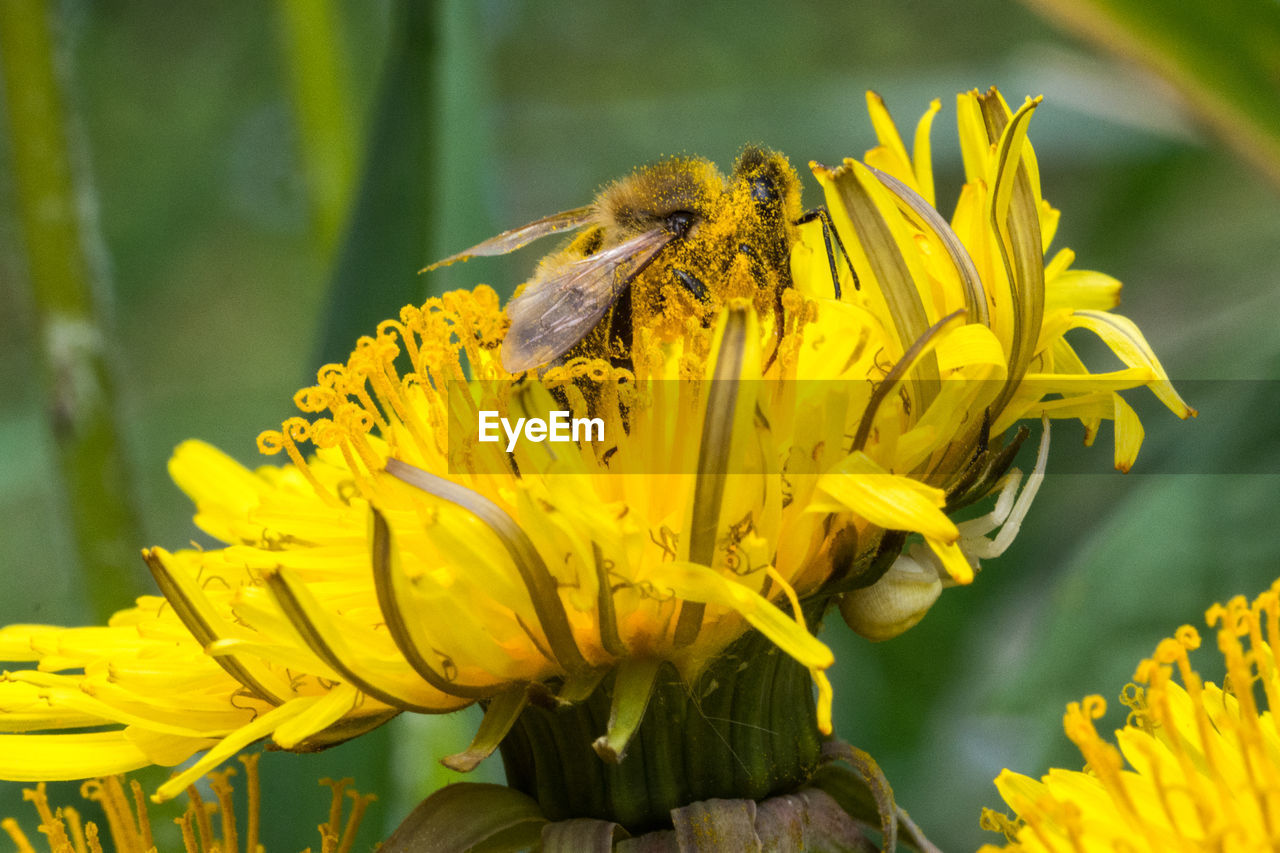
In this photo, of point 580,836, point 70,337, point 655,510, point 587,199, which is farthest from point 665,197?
point 587,199

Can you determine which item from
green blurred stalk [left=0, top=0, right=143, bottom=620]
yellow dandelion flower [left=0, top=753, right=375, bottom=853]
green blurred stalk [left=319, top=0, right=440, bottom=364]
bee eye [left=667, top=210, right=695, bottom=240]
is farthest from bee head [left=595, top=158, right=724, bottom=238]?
green blurred stalk [left=0, top=0, right=143, bottom=620]

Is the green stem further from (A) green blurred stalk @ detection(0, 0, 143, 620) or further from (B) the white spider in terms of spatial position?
(A) green blurred stalk @ detection(0, 0, 143, 620)

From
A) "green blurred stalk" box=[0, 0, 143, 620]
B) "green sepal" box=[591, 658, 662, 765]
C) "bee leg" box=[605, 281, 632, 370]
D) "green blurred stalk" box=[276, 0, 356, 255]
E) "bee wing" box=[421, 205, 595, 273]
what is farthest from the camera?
"green blurred stalk" box=[276, 0, 356, 255]

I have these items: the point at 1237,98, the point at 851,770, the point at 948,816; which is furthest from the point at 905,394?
the point at 948,816

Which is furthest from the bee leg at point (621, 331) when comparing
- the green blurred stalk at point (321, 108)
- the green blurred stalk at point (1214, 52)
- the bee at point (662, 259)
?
the green blurred stalk at point (321, 108)

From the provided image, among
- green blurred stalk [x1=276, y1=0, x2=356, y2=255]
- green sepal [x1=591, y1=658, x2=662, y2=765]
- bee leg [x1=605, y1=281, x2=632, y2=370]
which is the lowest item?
green sepal [x1=591, y1=658, x2=662, y2=765]

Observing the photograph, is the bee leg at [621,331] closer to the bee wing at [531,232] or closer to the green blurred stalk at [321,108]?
the bee wing at [531,232]

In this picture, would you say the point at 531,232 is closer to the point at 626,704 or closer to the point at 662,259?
the point at 662,259

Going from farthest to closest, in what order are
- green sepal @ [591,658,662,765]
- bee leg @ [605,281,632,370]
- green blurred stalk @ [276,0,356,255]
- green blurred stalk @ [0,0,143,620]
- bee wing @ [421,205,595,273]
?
green blurred stalk @ [276,0,356,255] → green blurred stalk @ [0,0,143,620] → bee wing @ [421,205,595,273] → bee leg @ [605,281,632,370] → green sepal @ [591,658,662,765]

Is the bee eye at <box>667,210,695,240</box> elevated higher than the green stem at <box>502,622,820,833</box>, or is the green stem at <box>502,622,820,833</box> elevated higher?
the bee eye at <box>667,210,695,240</box>

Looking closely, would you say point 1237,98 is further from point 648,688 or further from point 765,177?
point 648,688
